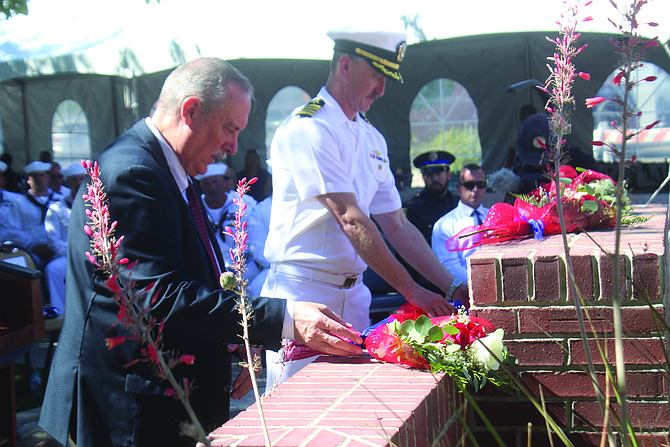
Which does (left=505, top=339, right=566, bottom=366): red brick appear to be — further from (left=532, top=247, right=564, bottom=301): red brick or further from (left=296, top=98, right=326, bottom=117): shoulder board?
(left=296, top=98, right=326, bottom=117): shoulder board

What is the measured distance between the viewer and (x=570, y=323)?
6.02ft

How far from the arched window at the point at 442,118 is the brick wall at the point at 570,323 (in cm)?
937

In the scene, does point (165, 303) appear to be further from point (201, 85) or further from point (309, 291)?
point (309, 291)

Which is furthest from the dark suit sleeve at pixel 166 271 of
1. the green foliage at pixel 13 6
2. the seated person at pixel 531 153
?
the green foliage at pixel 13 6

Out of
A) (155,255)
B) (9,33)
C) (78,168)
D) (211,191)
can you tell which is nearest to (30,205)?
(78,168)

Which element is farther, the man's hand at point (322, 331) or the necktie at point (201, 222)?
the necktie at point (201, 222)

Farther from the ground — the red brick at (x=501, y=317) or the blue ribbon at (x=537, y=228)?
the blue ribbon at (x=537, y=228)

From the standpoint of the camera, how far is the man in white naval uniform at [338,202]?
8.89 ft

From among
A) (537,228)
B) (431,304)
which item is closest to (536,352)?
(537,228)

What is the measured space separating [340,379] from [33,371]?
566 centimetres

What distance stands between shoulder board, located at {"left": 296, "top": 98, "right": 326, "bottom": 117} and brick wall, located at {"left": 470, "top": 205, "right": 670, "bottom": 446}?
1.21 m

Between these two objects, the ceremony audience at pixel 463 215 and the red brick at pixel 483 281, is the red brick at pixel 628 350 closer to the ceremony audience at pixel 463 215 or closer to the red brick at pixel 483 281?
the red brick at pixel 483 281

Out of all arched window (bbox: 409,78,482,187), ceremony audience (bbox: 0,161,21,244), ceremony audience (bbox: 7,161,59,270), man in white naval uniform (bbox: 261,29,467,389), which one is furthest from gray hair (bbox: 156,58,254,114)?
arched window (bbox: 409,78,482,187)

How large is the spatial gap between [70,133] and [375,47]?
11498 mm
